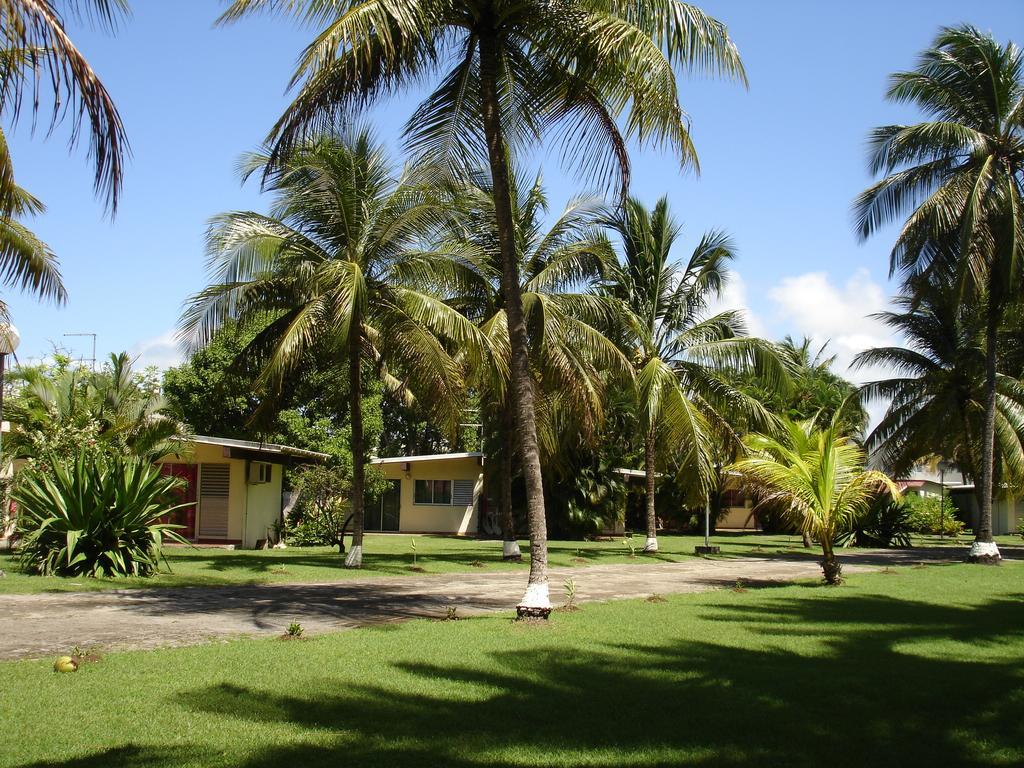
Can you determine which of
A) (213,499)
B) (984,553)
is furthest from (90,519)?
(984,553)

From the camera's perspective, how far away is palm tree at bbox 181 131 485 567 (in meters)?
15.7

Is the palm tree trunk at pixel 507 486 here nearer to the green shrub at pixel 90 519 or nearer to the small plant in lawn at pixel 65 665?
the green shrub at pixel 90 519

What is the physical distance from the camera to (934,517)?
38375 mm

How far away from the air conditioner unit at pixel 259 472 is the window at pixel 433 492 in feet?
35.0

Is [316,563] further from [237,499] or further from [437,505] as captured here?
[437,505]

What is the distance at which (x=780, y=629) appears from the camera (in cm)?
1039

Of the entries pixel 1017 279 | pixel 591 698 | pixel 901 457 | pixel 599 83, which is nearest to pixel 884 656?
pixel 591 698

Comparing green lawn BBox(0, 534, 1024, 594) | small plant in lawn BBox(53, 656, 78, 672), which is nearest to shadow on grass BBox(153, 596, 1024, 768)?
small plant in lawn BBox(53, 656, 78, 672)

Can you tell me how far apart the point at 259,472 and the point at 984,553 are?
18.8 m

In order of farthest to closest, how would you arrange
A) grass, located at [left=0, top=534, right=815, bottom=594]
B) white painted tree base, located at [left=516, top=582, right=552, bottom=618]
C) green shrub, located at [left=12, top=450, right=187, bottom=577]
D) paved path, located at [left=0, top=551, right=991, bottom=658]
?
green shrub, located at [left=12, top=450, right=187, bottom=577], grass, located at [left=0, top=534, right=815, bottom=594], white painted tree base, located at [left=516, top=582, right=552, bottom=618], paved path, located at [left=0, top=551, right=991, bottom=658]

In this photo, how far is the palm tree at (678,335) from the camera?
21406 mm

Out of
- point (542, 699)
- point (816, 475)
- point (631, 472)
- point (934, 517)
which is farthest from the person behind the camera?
point (934, 517)

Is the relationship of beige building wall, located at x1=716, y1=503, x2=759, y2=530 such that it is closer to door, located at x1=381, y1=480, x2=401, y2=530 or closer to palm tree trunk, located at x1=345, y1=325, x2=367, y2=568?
door, located at x1=381, y1=480, x2=401, y2=530

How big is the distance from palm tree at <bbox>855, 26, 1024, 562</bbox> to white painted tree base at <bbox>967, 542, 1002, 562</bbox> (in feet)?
0.07
